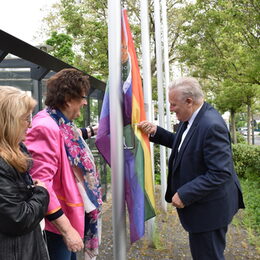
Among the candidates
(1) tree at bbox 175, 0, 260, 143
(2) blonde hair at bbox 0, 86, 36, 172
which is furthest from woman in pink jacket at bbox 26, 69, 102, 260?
(1) tree at bbox 175, 0, 260, 143

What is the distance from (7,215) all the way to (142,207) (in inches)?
38.6

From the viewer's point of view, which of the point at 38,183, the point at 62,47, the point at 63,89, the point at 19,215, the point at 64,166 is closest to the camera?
the point at 19,215

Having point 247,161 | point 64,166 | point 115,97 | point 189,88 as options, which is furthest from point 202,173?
point 247,161

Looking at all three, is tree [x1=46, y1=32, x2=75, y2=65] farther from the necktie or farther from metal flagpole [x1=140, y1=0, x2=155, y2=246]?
the necktie

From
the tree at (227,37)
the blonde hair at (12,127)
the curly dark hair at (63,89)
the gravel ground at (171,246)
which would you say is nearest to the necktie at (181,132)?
the curly dark hair at (63,89)

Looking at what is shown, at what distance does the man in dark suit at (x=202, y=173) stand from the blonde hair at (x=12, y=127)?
961mm

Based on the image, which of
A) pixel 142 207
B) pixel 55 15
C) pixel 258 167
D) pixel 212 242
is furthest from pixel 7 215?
pixel 55 15

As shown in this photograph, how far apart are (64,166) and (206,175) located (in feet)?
3.31

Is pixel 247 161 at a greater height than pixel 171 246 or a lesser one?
greater

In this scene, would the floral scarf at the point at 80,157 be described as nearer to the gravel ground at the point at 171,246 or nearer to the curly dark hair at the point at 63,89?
the curly dark hair at the point at 63,89

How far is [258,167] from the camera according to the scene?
32.6ft

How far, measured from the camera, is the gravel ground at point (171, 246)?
410 cm

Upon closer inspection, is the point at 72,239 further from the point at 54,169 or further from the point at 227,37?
the point at 227,37

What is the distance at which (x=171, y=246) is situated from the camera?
4.42 m
